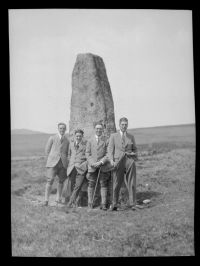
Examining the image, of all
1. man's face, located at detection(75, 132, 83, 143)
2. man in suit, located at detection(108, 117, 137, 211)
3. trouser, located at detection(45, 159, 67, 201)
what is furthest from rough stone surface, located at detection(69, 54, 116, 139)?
trouser, located at detection(45, 159, 67, 201)

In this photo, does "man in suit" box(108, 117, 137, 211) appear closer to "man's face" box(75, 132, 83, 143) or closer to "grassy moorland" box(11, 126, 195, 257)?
"grassy moorland" box(11, 126, 195, 257)

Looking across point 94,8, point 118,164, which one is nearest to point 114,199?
point 118,164

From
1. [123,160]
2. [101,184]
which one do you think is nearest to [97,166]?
[101,184]

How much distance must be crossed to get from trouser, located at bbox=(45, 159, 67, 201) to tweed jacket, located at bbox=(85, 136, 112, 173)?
49 centimetres

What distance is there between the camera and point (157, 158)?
7172mm

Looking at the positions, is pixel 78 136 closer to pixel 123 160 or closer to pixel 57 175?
pixel 57 175

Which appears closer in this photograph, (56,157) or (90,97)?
(56,157)

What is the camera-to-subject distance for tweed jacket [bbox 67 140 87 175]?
695cm

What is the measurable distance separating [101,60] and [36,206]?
2.77 metres

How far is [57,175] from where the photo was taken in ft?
23.1

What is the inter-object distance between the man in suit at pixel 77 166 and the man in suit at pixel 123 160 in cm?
49

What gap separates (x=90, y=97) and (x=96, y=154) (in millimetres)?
1029

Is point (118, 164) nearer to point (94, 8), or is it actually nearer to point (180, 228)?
point (180, 228)
